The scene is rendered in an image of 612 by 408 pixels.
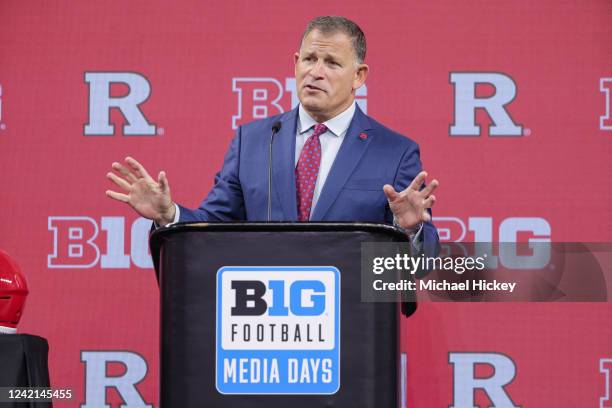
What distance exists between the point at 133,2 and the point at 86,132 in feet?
1.72

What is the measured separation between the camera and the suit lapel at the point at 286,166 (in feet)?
7.88

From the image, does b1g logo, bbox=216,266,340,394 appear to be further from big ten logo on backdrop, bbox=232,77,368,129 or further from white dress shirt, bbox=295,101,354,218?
big ten logo on backdrop, bbox=232,77,368,129

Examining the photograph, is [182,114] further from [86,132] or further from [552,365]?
[552,365]

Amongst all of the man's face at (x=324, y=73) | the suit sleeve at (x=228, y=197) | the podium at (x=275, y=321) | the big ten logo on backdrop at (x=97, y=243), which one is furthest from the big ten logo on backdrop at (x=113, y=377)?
the podium at (x=275, y=321)

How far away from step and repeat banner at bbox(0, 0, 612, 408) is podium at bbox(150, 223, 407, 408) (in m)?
1.62

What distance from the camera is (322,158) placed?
2.55 metres

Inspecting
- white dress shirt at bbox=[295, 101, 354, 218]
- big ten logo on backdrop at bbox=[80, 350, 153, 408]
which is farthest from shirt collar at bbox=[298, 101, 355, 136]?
big ten logo on backdrop at bbox=[80, 350, 153, 408]

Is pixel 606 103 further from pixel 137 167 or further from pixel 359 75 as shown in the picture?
pixel 137 167

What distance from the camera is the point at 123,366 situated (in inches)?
134

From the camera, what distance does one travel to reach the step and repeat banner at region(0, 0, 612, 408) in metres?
3.35

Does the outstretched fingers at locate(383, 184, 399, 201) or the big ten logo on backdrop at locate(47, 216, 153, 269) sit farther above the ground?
the outstretched fingers at locate(383, 184, 399, 201)

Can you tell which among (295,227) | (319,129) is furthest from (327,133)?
(295,227)

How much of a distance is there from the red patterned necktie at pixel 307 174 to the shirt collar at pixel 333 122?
48 millimetres

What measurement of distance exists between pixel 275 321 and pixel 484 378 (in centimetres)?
179
